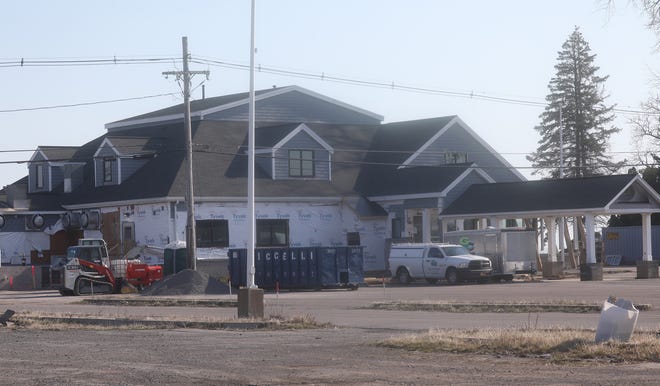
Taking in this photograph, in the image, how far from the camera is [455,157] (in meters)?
63.8

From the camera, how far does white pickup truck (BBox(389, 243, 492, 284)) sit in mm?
49375

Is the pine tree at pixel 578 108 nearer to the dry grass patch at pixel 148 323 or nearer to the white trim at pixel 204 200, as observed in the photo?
the white trim at pixel 204 200

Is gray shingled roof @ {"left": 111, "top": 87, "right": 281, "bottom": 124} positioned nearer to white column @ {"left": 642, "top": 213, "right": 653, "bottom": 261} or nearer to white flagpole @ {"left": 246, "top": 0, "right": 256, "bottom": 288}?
white column @ {"left": 642, "top": 213, "right": 653, "bottom": 261}

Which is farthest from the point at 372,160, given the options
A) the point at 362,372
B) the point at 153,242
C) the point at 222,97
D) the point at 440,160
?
the point at 362,372

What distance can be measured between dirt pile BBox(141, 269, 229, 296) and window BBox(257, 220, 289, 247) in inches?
419

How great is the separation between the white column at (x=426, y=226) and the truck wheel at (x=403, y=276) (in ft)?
17.7

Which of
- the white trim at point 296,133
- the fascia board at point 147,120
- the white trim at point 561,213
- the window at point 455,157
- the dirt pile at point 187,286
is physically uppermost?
the fascia board at point 147,120

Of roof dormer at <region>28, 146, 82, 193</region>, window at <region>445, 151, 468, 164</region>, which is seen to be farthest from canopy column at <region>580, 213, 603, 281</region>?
roof dormer at <region>28, 146, 82, 193</region>

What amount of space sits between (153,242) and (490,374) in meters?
39.2

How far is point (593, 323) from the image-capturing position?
24781 mm

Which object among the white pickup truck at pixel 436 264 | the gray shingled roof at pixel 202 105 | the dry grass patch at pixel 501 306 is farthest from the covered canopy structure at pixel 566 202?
the dry grass patch at pixel 501 306

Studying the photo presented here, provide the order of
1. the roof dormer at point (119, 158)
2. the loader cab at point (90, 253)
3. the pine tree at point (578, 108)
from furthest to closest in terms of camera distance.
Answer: the pine tree at point (578, 108), the roof dormer at point (119, 158), the loader cab at point (90, 253)

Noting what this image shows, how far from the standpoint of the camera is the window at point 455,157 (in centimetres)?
6325

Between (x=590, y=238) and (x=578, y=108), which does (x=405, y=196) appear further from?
(x=578, y=108)
